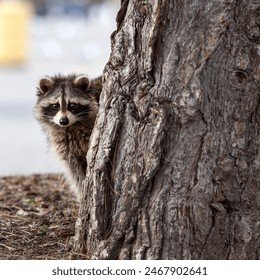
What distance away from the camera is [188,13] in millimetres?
4172

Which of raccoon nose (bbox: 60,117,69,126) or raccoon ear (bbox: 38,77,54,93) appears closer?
raccoon nose (bbox: 60,117,69,126)

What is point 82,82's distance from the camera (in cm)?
611

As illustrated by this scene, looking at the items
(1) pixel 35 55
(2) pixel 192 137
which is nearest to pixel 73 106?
(2) pixel 192 137

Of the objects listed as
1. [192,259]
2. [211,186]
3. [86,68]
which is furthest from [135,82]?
[86,68]

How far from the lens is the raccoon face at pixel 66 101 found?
601 centimetres

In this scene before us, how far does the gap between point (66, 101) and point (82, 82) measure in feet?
0.60

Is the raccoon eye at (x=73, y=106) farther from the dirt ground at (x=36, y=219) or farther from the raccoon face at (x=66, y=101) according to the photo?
the dirt ground at (x=36, y=219)

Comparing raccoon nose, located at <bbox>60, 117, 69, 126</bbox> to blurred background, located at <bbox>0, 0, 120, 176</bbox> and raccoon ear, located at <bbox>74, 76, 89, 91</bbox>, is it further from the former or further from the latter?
blurred background, located at <bbox>0, 0, 120, 176</bbox>

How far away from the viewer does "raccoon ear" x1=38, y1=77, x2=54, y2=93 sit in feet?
20.4

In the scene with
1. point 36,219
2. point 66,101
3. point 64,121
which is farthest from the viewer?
point 66,101

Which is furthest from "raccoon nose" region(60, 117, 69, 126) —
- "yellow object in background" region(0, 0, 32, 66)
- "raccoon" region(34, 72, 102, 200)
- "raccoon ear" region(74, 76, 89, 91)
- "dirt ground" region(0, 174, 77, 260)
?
"yellow object in background" region(0, 0, 32, 66)

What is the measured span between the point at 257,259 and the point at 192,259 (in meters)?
0.35

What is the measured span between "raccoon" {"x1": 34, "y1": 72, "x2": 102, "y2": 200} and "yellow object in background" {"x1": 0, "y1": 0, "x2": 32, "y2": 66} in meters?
13.9

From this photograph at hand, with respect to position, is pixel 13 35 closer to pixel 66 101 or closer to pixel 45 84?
pixel 45 84
